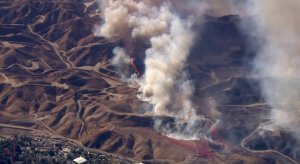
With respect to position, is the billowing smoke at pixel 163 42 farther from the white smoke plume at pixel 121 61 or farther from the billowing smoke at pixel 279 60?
the billowing smoke at pixel 279 60

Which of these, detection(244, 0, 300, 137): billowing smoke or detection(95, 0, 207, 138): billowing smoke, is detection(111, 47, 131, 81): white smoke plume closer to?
detection(95, 0, 207, 138): billowing smoke

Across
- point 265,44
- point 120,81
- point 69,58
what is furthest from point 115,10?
point 265,44

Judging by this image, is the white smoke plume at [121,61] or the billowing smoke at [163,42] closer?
the billowing smoke at [163,42]

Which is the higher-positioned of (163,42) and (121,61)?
(163,42)

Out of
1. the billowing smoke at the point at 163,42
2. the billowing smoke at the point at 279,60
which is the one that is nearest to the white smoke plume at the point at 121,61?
the billowing smoke at the point at 163,42

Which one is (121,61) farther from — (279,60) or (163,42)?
(279,60)

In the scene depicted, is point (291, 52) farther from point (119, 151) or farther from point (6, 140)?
point (6, 140)

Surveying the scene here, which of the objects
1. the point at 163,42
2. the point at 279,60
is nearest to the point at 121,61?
the point at 163,42
